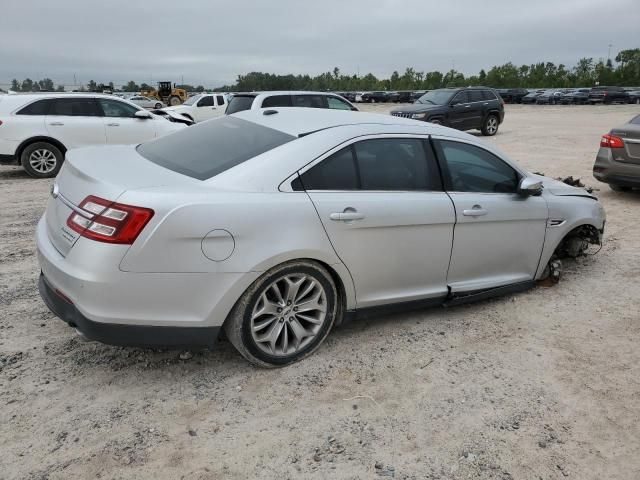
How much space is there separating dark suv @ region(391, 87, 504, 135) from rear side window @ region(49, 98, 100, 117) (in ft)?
30.6

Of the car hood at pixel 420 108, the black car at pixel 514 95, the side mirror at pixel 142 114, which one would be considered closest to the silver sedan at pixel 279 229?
the side mirror at pixel 142 114

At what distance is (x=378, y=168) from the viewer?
357cm

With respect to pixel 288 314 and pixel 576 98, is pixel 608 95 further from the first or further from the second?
pixel 288 314

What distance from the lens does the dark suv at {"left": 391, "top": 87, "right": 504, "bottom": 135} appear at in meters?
16.9

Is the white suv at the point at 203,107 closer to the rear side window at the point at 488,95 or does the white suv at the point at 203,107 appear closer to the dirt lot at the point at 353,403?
the rear side window at the point at 488,95

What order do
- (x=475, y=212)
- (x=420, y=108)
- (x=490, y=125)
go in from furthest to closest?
(x=490, y=125) → (x=420, y=108) → (x=475, y=212)

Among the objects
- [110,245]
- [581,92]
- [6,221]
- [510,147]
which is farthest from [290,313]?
[581,92]

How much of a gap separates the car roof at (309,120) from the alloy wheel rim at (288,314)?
38.5 inches

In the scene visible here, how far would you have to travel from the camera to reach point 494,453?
104 inches

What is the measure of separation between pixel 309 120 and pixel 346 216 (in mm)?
854

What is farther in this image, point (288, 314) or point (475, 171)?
point (475, 171)

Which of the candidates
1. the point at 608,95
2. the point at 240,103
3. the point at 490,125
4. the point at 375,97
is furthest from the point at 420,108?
the point at 375,97

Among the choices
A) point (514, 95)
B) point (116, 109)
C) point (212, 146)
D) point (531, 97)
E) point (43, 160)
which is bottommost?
point (43, 160)

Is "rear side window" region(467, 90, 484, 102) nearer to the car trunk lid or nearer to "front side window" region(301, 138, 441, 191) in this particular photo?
"front side window" region(301, 138, 441, 191)
